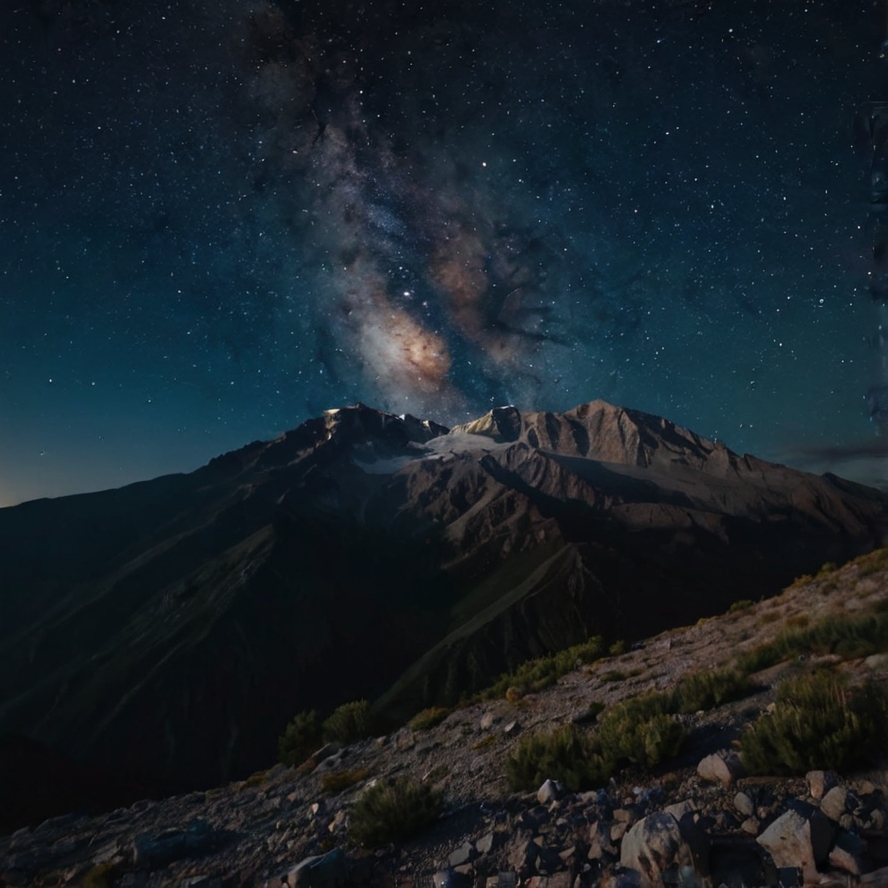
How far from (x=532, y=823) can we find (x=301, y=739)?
745 inches

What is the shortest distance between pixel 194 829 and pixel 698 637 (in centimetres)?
1762

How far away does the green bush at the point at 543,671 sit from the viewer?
61.1ft

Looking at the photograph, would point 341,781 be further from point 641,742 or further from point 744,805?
point 744,805

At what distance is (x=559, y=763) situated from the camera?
816 cm

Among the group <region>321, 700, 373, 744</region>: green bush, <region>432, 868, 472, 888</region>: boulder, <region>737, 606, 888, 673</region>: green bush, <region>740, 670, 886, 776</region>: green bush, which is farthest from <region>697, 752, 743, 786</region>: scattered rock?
<region>321, 700, 373, 744</region>: green bush

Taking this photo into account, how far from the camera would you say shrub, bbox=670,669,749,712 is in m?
9.96

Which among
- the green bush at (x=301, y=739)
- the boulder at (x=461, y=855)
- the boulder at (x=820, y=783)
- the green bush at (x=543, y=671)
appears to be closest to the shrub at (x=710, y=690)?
the boulder at (x=820, y=783)

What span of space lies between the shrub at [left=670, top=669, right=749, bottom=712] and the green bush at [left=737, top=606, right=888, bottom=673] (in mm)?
2027

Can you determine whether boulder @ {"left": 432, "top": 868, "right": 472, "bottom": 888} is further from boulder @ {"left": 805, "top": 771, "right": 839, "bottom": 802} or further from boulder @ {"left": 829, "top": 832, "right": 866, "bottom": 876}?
boulder @ {"left": 805, "top": 771, "right": 839, "bottom": 802}

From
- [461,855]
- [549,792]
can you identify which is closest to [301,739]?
[549,792]

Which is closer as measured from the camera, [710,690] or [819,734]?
[819,734]

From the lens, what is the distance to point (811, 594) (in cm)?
1998

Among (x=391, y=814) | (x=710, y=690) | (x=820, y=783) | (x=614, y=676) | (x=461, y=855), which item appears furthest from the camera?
(x=614, y=676)

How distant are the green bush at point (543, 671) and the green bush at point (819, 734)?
39.8ft
